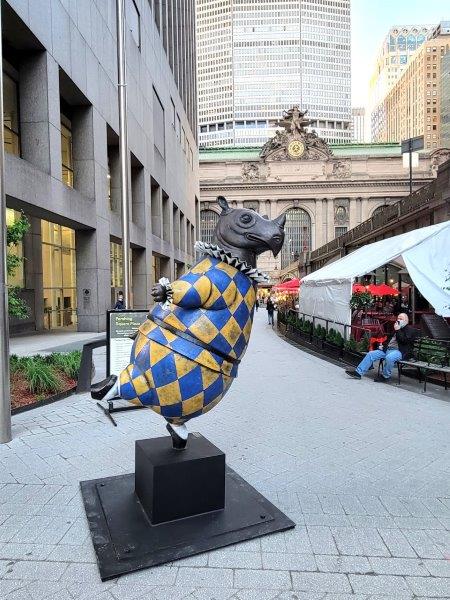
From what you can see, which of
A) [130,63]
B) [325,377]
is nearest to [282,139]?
[130,63]

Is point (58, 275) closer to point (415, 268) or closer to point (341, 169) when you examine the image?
point (415, 268)

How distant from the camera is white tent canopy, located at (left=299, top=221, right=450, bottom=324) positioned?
9555 millimetres

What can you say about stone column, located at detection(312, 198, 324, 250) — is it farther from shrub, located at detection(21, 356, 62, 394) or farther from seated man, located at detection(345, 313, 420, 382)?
shrub, located at detection(21, 356, 62, 394)

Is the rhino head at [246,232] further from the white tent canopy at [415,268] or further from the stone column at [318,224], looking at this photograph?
the stone column at [318,224]

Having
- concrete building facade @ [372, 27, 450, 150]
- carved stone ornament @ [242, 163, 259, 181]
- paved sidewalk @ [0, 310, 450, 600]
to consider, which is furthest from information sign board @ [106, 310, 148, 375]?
concrete building facade @ [372, 27, 450, 150]

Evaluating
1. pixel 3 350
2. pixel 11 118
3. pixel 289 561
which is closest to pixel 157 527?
pixel 289 561

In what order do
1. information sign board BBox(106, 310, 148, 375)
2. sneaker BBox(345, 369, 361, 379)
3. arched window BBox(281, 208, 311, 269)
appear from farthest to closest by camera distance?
arched window BBox(281, 208, 311, 269) < sneaker BBox(345, 369, 361, 379) < information sign board BBox(106, 310, 148, 375)

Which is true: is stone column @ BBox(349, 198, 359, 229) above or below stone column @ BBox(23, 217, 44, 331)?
above

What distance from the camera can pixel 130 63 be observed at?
21.3m

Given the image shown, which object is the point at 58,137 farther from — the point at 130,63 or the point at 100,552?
the point at 100,552

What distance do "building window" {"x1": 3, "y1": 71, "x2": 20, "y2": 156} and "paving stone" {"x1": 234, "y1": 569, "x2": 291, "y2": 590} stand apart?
17810mm

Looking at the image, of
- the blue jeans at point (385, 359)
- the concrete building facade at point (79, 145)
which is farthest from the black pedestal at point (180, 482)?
the concrete building facade at point (79, 145)

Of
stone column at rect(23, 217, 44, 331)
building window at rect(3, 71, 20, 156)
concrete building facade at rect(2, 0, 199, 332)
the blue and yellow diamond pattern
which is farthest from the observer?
stone column at rect(23, 217, 44, 331)

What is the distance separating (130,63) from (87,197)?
8.60 m
